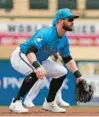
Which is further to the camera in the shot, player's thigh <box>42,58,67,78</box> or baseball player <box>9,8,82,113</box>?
player's thigh <box>42,58,67,78</box>

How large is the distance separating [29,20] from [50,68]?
17.2 m

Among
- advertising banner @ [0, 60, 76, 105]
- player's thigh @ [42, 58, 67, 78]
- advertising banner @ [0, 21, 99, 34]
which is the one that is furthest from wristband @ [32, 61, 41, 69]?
advertising banner @ [0, 21, 99, 34]

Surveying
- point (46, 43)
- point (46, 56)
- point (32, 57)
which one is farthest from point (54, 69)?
point (32, 57)

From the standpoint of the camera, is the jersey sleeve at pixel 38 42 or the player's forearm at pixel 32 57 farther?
the jersey sleeve at pixel 38 42

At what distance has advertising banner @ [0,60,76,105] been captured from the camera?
1002 cm

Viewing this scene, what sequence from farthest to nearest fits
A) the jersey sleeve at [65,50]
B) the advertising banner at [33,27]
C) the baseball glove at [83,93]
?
the advertising banner at [33,27]
the baseball glove at [83,93]
the jersey sleeve at [65,50]

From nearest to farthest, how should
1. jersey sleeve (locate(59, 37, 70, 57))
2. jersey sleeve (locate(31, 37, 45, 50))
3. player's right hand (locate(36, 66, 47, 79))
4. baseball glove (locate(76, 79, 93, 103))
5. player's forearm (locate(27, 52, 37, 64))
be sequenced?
player's right hand (locate(36, 66, 47, 79)) < player's forearm (locate(27, 52, 37, 64)) < jersey sleeve (locate(31, 37, 45, 50)) < jersey sleeve (locate(59, 37, 70, 57)) < baseball glove (locate(76, 79, 93, 103))

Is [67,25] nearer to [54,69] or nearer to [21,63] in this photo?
[54,69]

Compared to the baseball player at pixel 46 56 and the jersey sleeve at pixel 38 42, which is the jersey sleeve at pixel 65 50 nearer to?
the baseball player at pixel 46 56

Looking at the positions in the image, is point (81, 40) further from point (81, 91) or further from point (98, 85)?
point (81, 91)

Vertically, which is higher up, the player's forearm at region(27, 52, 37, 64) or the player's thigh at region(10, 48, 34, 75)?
the player's forearm at region(27, 52, 37, 64)

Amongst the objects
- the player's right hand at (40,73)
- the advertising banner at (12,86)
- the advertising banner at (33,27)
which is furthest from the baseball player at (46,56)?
the advertising banner at (33,27)

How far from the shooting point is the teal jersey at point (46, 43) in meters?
6.43

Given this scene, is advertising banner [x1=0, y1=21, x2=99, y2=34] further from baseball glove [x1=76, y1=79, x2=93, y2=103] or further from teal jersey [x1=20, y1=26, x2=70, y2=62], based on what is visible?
teal jersey [x1=20, y1=26, x2=70, y2=62]
